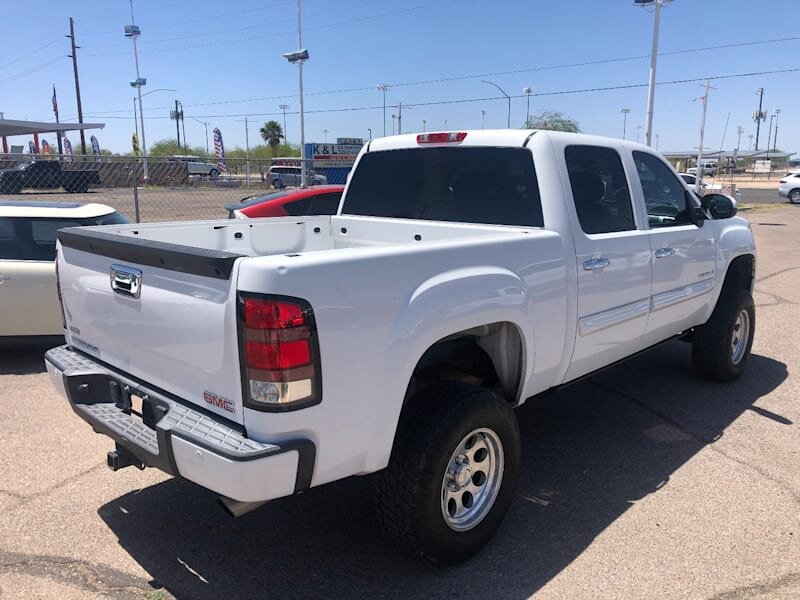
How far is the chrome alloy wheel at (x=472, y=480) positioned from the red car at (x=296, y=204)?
684 centimetres

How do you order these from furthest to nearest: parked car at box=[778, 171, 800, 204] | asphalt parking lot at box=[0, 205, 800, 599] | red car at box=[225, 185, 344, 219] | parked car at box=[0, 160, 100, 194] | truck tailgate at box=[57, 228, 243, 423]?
parked car at box=[778, 171, 800, 204]
parked car at box=[0, 160, 100, 194]
red car at box=[225, 185, 344, 219]
asphalt parking lot at box=[0, 205, 800, 599]
truck tailgate at box=[57, 228, 243, 423]

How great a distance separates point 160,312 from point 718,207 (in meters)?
4.15

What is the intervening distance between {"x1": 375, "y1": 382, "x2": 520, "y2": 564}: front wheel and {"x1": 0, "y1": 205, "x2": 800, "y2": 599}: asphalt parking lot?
188 millimetres

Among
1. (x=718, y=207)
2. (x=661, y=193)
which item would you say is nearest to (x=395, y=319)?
(x=661, y=193)

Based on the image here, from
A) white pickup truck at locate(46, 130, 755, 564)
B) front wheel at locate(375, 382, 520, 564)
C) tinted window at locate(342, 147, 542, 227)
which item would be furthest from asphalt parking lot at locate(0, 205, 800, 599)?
tinted window at locate(342, 147, 542, 227)

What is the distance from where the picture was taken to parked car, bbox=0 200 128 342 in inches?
227

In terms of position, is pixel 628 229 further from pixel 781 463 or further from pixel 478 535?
pixel 478 535

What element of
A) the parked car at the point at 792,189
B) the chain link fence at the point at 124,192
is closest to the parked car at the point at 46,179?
the chain link fence at the point at 124,192

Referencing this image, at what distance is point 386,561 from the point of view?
3.12 m

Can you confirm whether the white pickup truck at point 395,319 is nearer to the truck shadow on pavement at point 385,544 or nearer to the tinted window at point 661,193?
the tinted window at point 661,193

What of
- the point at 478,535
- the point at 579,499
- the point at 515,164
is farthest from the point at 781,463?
the point at 515,164

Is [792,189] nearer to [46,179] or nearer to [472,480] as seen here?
[46,179]

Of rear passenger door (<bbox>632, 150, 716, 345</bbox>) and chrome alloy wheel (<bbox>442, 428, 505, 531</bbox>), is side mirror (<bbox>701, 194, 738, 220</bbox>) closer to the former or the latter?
rear passenger door (<bbox>632, 150, 716, 345</bbox>)

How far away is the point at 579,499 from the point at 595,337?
93 centimetres
